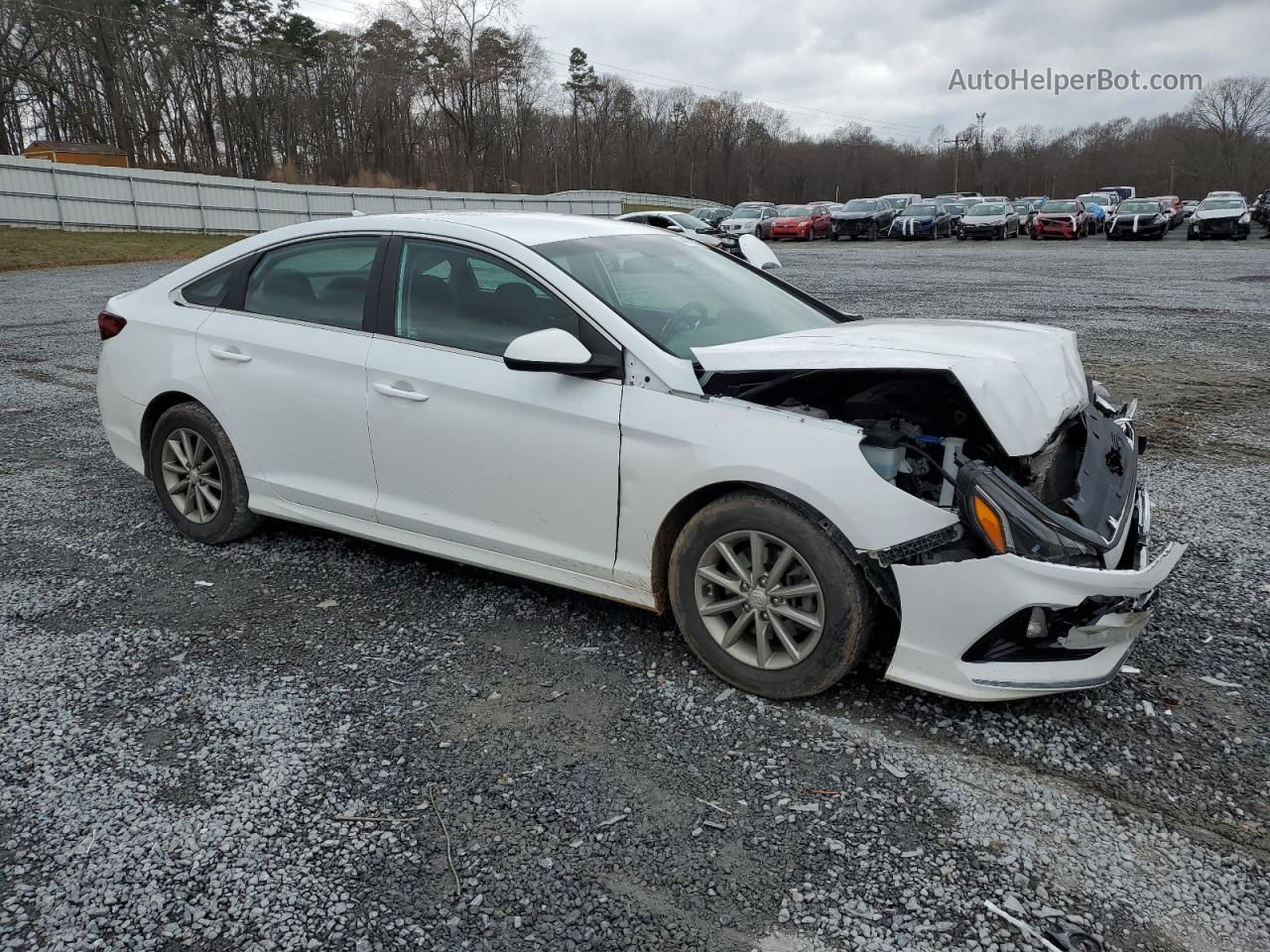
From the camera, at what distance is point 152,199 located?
33094mm

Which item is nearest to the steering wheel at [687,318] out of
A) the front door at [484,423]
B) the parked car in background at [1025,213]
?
the front door at [484,423]

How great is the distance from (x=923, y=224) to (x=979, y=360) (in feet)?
119

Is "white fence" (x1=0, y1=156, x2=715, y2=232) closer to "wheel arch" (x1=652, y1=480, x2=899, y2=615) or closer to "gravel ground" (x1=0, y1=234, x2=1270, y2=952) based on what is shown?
"gravel ground" (x1=0, y1=234, x2=1270, y2=952)

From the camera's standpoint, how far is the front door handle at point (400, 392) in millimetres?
3754

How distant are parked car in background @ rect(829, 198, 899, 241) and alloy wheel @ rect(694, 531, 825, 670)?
124ft

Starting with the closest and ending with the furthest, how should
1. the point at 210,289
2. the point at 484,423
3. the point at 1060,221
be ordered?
the point at 484,423
the point at 210,289
the point at 1060,221

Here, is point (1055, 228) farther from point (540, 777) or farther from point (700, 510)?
point (540, 777)

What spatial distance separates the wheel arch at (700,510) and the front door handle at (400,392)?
1.15 metres

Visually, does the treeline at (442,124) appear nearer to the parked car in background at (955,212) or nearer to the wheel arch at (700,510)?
the parked car in background at (955,212)

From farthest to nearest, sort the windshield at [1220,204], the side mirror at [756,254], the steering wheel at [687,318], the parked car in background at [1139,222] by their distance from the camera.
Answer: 1. the parked car in background at [1139,222]
2. the windshield at [1220,204]
3. the side mirror at [756,254]
4. the steering wheel at [687,318]

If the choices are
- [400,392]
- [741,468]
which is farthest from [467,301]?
[741,468]

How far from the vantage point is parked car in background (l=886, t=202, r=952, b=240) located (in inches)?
1442

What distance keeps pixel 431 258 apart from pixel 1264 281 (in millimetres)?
19348

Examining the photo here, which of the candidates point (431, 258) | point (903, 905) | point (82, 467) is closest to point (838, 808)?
point (903, 905)
